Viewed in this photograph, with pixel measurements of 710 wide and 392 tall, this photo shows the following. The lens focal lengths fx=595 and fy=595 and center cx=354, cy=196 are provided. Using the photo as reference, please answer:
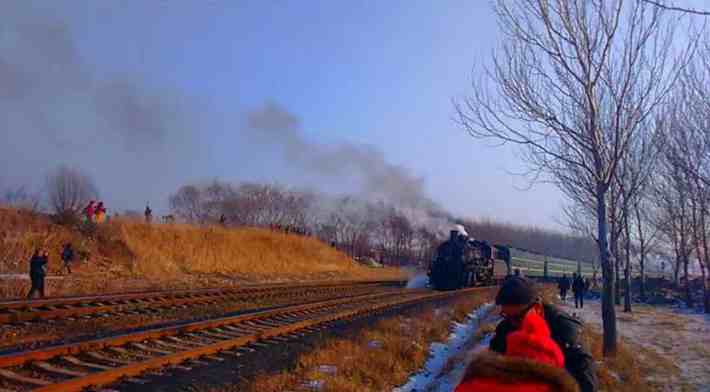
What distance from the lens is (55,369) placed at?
24.9 ft

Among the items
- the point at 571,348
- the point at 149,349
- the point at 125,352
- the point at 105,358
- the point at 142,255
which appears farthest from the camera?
the point at 142,255

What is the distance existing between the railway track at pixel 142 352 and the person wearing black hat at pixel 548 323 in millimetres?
5298

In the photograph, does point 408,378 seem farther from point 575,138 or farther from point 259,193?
point 259,193

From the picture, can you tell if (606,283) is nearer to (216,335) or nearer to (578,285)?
(216,335)

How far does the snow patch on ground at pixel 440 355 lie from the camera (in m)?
8.75

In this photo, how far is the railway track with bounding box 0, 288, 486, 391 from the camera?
23.6 feet

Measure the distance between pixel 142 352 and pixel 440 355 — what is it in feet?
17.7

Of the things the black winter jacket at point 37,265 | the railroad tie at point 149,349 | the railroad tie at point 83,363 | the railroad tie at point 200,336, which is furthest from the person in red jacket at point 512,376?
the black winter jacket at point 37,265

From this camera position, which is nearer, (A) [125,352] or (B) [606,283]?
(A) [125,352]

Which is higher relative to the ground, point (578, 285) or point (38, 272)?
point (578, 285)

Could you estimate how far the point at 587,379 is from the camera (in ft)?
11.9

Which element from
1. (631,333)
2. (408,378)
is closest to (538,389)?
(408,378)

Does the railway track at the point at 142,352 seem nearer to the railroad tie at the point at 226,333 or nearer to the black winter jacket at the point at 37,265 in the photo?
the railroad tie at the point at 226,333

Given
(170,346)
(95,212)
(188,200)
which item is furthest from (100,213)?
(188,200)
